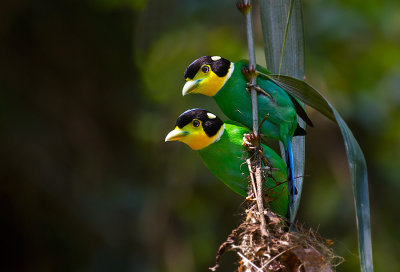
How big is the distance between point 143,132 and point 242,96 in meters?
4.21

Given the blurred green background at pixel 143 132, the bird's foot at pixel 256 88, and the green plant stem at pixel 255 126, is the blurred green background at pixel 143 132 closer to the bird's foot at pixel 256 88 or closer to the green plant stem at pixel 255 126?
the bird's foot at pixel 256 88

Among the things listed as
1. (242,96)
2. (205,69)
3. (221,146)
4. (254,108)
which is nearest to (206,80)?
(205,69)

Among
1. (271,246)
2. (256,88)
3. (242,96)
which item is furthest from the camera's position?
(242,96)

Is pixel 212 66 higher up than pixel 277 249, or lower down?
higher up

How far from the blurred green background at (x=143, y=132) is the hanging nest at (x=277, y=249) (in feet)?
12.1

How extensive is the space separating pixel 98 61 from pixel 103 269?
2.44 m

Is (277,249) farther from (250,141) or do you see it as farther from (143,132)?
(143,132)

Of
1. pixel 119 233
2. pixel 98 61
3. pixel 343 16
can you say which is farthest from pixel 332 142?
pixel 98 61

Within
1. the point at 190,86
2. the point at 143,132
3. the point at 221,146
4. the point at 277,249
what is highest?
the point at 190,86

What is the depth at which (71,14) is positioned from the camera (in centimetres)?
670

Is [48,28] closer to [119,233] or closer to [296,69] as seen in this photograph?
[119,233]

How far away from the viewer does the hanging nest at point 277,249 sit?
5.26ft

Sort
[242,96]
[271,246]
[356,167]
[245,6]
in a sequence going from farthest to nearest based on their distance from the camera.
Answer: [242,96], [245,6], [271,246], [356,167]

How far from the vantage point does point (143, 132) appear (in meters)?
6.31
